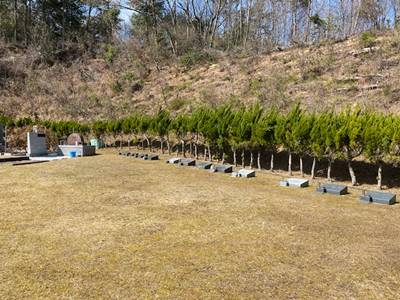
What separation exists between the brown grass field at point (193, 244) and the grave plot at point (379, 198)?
0.22 metres

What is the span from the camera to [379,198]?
8.63 meters

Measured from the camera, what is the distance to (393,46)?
2244 cm

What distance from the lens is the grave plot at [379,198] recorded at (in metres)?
8.54

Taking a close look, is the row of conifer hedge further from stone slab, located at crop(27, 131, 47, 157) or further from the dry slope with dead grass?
the dry slope with dead grass

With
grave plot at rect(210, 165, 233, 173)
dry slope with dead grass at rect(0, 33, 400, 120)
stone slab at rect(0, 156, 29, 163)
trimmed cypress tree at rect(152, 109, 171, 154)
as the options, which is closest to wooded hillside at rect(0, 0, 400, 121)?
dry slope with dead grass at rect(0, 33, 400, 120)

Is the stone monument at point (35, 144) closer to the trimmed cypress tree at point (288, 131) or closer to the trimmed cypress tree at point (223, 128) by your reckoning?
the trimmed cypress tree at point (223, 128)

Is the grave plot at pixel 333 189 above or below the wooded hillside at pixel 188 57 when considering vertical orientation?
below

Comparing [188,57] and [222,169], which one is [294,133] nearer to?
[222,169]

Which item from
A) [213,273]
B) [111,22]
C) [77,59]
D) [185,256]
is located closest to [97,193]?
[185,256]

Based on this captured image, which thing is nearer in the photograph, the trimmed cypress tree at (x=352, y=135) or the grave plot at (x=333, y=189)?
the grave plot at (x=333, y=189)

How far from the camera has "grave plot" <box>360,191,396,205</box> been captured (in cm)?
854

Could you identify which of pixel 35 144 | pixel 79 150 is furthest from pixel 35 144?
pixel 79 150

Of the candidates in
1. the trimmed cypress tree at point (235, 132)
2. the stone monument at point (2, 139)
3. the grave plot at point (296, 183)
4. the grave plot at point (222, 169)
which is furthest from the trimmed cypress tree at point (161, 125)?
→ the grave plot at point (296, 183)

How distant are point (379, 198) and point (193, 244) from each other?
5.48 metres
